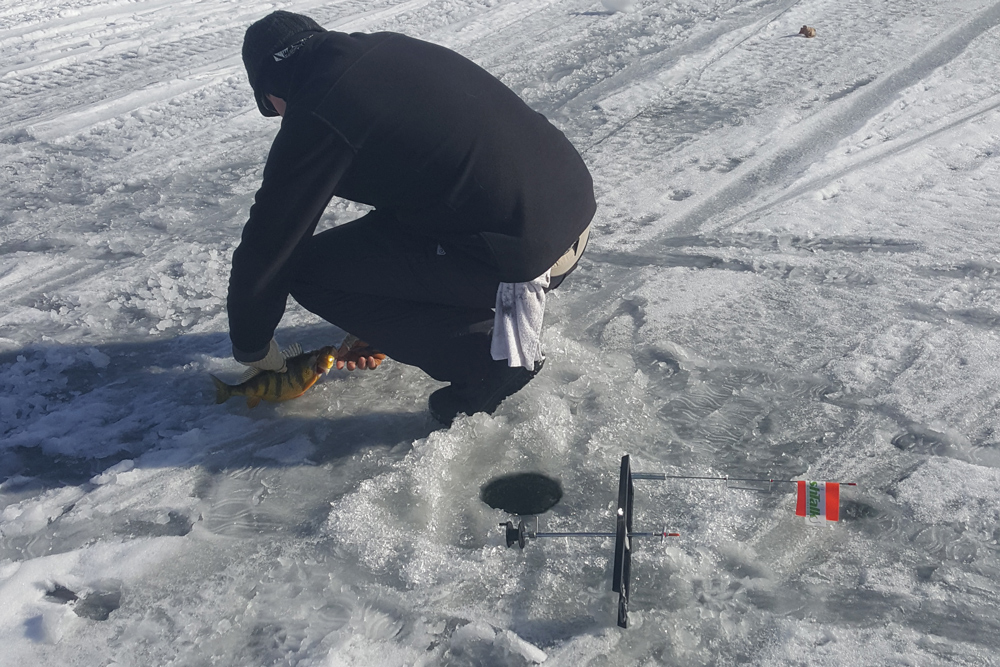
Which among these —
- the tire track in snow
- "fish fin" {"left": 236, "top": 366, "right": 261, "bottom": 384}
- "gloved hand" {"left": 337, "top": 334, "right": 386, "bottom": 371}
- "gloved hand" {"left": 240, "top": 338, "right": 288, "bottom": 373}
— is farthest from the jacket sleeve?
the tire track in snow

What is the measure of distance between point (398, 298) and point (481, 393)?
1.32 feet

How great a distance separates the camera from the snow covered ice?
202 cm

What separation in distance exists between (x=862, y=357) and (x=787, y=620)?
1.25 metres

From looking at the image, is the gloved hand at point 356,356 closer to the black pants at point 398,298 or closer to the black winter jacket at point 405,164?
the black pants at point 398,298

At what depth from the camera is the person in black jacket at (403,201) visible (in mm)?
2188

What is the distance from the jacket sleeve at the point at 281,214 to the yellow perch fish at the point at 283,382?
1.09ft

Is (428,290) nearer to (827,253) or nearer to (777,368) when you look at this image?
(777,368)

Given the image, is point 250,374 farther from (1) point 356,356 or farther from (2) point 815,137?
(2) point 815,137

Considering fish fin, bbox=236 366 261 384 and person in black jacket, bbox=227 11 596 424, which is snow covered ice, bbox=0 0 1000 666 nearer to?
fish fin, bbox=236 366 261 384

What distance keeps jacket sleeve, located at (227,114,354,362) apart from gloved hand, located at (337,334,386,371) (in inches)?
20.3

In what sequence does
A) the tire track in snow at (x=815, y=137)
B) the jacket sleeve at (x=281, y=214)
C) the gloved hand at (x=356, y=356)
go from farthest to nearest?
the tire track in snow at (x=815, y=137) → the gloved hand at (x=356, y=356) → the jacket sleeve at (x=281, y=214)

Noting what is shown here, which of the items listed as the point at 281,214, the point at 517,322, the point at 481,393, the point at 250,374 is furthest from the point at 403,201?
the point at 250,374

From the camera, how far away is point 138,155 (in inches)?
186

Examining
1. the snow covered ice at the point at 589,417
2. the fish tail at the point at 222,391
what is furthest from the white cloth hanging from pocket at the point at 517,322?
the fish tail at the point at 222,391
